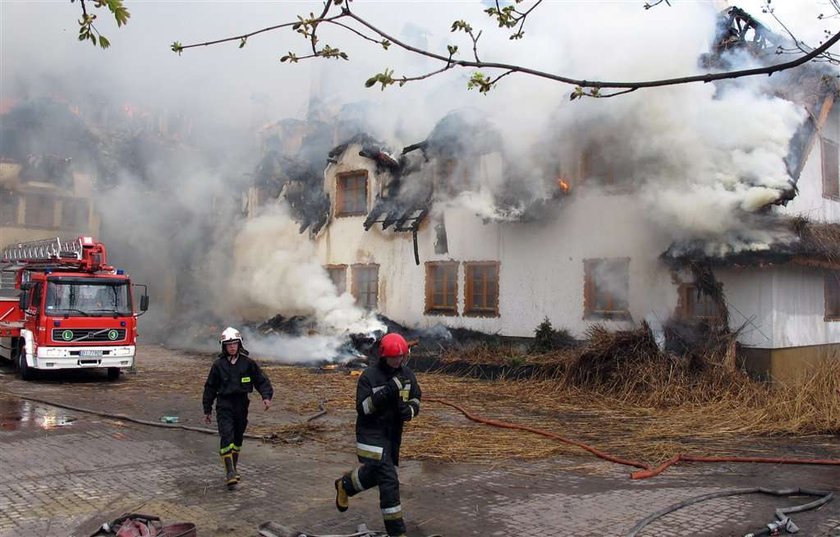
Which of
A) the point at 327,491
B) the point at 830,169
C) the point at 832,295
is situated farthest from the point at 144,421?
the point at 830,169

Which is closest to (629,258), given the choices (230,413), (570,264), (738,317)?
(570,264)

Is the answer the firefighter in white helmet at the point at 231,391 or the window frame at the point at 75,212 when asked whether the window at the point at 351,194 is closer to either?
the firefighter in white helmet at the point at 231,391

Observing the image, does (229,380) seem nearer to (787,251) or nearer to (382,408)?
(382,408)

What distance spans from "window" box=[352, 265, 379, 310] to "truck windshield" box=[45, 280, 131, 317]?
6.44 m

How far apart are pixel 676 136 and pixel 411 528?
30.7 feet

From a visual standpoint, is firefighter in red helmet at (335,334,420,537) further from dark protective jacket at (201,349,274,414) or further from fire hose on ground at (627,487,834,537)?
dark protective jacket at (201,349,274,414)

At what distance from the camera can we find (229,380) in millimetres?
6289

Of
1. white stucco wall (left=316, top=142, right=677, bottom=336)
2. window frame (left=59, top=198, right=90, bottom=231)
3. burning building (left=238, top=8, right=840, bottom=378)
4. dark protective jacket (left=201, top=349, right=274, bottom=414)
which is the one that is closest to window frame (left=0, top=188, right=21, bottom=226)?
window frame (left=59, top=198, right=90, bottom=231)

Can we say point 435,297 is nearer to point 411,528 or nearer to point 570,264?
point 570,264

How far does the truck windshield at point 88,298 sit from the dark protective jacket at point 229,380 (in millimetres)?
7787

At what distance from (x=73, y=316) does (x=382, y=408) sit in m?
9.94

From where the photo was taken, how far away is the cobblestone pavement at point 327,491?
514cm

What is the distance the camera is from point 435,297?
17.0 metres

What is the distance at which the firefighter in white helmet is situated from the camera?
6215 mm
